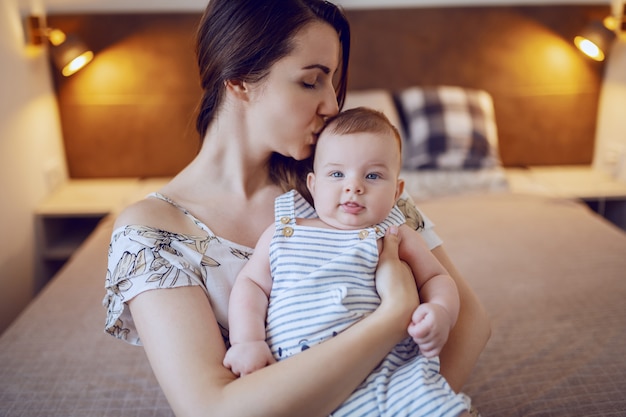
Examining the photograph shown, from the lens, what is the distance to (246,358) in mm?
913

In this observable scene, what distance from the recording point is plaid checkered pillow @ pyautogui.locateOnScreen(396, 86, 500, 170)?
2.71 meters

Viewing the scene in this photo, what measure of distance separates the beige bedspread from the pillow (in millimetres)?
653

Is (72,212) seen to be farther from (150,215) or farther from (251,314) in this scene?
(251,314)

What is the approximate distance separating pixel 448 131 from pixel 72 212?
5.84 feet

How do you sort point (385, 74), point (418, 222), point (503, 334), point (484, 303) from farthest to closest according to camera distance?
point (385, 74) < point (484, 303) < point (503, 334) < point (418, 222)

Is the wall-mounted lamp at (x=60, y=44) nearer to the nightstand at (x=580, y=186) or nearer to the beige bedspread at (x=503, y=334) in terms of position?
the beige bedspread at (x=503, y=334)

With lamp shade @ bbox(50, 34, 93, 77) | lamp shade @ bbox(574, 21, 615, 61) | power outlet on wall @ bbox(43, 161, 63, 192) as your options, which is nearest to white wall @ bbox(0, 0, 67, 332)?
power outlet on wall @ bbox(43, 161, 63, 192)

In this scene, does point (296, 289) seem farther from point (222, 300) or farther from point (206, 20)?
point (206, 20)

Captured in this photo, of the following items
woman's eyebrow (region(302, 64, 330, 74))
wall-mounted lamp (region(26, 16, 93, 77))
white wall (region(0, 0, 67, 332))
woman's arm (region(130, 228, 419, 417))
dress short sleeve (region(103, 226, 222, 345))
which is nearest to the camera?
woman's arm (region(130, 228, 419, 417))

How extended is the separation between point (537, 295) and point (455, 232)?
0.51 m

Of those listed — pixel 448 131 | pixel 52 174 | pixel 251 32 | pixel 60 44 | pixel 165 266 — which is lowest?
pixel 52 174

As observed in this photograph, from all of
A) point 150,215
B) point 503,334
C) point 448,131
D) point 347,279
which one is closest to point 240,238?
point 150,215

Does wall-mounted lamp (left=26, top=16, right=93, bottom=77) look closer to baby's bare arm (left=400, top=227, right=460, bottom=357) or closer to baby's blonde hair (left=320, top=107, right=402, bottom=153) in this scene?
baby's blonde hair (left=320, top=107, right=402, bottom=153)

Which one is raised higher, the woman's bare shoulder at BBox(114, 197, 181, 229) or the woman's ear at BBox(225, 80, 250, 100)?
the woman's ear at BBox(225, 80, 250, 100)
